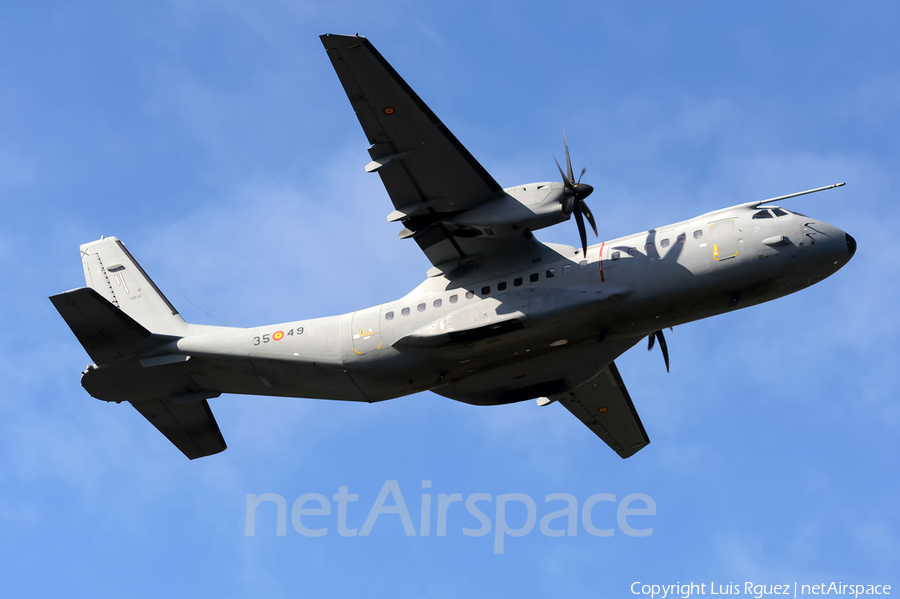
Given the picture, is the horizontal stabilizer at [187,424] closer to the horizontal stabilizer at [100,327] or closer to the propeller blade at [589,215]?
the horizontal stabilizer at [100,327]

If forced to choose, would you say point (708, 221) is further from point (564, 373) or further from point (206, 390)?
point (206, 390)

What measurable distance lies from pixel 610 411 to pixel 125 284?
1610 cm

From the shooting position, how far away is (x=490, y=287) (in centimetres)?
2478

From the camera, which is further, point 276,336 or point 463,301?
point 276,336

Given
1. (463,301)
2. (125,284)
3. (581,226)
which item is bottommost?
(463,301)

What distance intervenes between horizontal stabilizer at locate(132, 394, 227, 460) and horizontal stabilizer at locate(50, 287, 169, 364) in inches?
84.5

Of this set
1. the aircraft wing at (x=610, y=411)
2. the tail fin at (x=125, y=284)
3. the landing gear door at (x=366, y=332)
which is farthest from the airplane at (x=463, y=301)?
the aircraft wing at (x=610, y=411)

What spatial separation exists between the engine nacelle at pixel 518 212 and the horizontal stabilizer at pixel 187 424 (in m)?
9.54

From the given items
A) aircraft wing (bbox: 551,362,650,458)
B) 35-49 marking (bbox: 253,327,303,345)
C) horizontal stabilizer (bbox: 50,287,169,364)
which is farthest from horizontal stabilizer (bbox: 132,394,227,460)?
aircraft wing (bbox: 551,362,650,458)

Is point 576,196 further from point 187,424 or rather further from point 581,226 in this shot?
point 187,424

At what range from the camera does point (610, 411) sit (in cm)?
3009

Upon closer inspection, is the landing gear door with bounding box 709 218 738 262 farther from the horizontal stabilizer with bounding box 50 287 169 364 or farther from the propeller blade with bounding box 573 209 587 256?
the horizontal stabilizer with bounding box 50 287 169 364

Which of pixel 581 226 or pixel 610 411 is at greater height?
pixel 581 226

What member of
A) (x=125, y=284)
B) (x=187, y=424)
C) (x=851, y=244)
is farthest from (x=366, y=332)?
(x=851, y=244)
